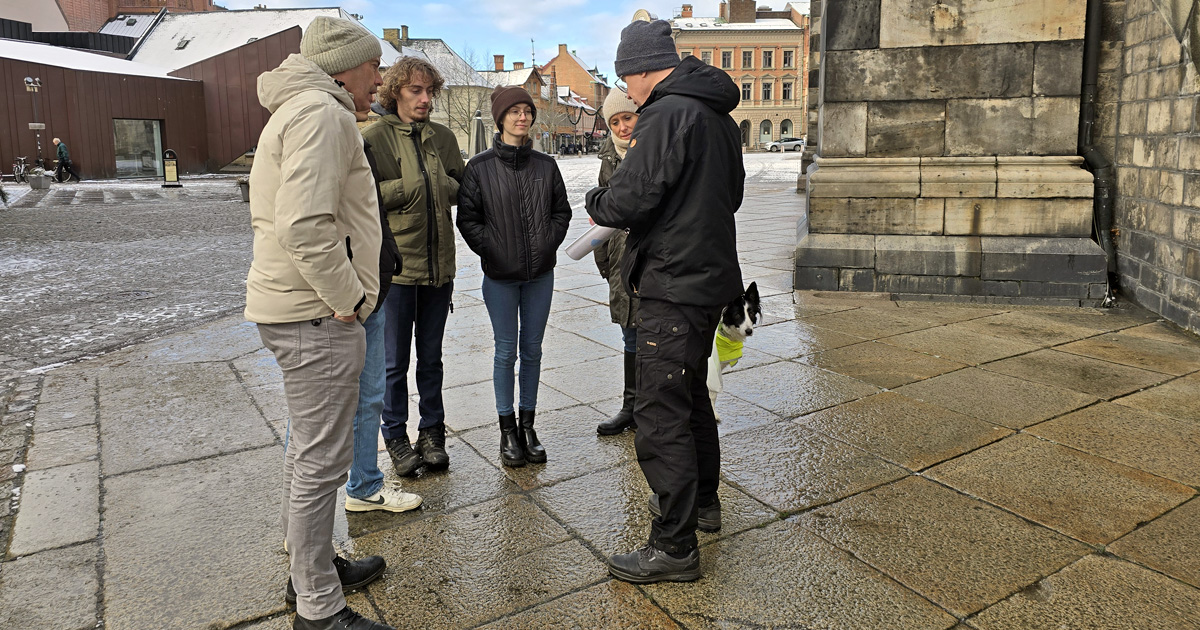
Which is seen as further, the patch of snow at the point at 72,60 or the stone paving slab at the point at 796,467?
the patch of snow at the point at 72,60

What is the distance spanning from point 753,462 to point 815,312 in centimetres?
365

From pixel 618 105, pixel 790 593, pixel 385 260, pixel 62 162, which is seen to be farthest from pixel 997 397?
pixel 62 162

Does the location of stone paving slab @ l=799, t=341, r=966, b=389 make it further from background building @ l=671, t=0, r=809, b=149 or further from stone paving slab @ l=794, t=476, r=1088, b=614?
background building @ l=671, t=0, r=809, b=149

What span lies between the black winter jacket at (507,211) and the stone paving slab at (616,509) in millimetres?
1010

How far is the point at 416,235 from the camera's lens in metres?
3.83

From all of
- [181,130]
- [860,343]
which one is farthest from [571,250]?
[181,130]

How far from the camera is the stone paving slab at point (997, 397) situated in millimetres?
4637

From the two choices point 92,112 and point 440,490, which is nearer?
point 440,490

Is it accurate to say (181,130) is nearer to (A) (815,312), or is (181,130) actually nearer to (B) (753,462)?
(A) (815,312)

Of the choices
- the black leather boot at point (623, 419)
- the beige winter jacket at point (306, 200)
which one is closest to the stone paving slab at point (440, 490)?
the black leather boot at point (623, 419)

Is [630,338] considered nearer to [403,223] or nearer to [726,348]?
[726,348]

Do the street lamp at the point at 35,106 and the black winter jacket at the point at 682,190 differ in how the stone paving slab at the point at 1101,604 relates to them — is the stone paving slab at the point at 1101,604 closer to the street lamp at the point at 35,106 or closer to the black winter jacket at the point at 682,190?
the black winter jacket at the point at 682,190

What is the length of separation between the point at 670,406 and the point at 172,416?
337 centimetres

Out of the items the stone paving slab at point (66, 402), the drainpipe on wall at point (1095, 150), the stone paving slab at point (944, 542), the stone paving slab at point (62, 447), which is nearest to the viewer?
the stone paving slab at point (944, 542)
